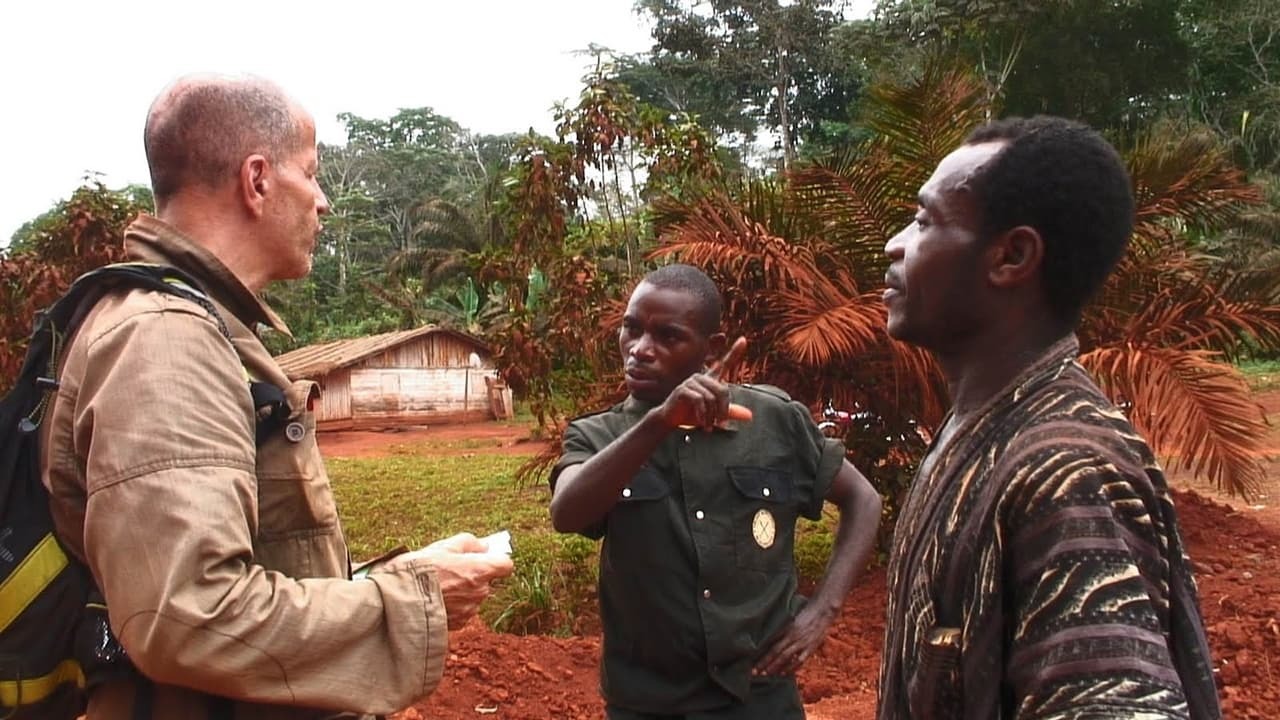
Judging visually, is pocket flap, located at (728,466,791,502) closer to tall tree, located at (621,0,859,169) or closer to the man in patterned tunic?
the man in patterned tunic

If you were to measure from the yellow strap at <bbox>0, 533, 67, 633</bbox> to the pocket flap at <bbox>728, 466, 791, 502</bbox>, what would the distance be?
1.55 metres

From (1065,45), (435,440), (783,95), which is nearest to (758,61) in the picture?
(783,95)

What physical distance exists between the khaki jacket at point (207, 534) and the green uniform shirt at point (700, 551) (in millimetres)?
944

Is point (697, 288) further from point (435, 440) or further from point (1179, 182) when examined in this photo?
point (435, 440)

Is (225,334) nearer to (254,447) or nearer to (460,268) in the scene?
(254,447)

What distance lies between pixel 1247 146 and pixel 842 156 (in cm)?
2072

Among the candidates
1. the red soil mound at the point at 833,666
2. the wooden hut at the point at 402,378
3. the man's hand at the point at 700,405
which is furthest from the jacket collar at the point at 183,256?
the wooden hut at the point at 402,378

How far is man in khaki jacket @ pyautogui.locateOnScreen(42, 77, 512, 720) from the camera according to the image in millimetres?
1457

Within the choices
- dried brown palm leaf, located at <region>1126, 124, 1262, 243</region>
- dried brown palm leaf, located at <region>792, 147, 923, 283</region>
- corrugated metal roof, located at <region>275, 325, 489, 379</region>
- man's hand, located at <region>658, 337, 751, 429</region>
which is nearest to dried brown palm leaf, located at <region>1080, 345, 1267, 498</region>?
dried brown palm leaf, located at <region>1126, 124, 1262, 243</region>

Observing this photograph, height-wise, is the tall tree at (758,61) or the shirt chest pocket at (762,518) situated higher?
the tall tree at (758,61)

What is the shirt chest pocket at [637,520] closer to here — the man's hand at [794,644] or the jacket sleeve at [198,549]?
the man's hand at [794,644]

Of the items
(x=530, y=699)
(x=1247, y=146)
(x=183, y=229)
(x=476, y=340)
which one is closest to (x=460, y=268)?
(x=476, y=340)

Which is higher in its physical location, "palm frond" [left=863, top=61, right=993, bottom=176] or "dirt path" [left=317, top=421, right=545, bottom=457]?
"palm frond" [left=863, top=61, right=993, bottom=176]

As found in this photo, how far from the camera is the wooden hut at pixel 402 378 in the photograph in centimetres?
2455
